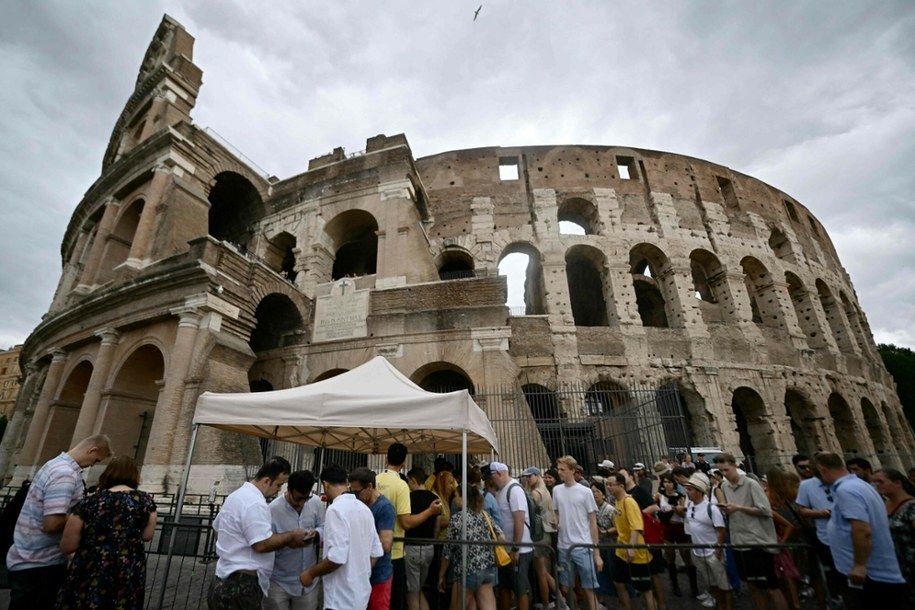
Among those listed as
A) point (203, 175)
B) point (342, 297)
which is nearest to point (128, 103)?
point (203, 175)

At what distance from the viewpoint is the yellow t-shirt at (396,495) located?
3.51 meters

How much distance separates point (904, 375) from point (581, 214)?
29.6 m

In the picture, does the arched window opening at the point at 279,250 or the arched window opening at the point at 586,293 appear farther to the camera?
the arched window opening at the point at 586,293

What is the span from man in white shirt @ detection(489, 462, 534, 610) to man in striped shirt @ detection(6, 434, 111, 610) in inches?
139

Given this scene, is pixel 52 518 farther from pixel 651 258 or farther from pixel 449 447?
pixel 651 258

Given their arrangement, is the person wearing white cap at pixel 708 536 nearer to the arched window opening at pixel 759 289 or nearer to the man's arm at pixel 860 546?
the man's arm at pixel 860 546

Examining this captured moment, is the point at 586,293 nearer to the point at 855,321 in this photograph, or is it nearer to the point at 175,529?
the point at 855,321

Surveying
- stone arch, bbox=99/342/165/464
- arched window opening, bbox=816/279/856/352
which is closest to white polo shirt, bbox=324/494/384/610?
stone arch, bbox=99/342/165/464

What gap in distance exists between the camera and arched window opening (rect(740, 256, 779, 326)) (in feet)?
57.6

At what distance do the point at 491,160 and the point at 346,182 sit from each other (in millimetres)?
7248

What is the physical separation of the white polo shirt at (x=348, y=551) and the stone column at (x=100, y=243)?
626 inches

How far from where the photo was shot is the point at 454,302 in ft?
38.4

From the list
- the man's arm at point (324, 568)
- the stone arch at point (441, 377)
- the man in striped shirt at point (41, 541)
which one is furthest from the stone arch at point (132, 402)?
the man's arm at point (324, 568)

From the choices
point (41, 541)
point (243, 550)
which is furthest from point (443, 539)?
point (41, 541)
